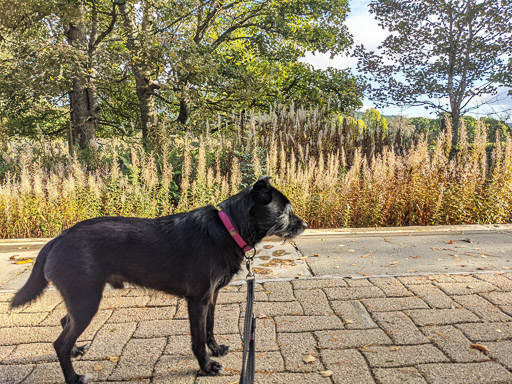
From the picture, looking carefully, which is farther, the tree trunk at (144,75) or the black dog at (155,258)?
the tree trunk at (144,75)

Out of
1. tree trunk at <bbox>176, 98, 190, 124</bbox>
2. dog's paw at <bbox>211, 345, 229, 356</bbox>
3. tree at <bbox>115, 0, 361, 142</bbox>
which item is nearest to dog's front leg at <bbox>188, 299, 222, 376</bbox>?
dog's paw at <bbox>211, 345, 229, 356</bbox>

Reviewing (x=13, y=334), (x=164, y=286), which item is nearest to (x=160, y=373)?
(x=164, y=286)

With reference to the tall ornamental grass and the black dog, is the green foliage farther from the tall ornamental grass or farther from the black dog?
the black dog

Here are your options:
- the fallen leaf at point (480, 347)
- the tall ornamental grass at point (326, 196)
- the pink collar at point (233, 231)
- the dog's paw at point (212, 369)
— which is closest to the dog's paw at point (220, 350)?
the dog's paw at point (212, 369)

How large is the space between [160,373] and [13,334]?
144cm

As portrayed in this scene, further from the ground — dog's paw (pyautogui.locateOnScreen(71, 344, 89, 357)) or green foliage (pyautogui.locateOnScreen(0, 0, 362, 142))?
green foliage (pyautogui.locateOnScreen(0, 0, 362, 142))

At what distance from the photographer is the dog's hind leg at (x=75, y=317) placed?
2445mm

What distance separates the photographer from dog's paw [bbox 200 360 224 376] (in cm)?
263

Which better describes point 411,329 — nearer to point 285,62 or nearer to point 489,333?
point 489,333

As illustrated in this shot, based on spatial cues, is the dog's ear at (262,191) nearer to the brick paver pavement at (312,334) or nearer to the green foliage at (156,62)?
the brick paver pavement at (312,334)

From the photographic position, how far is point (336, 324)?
3.31 meters

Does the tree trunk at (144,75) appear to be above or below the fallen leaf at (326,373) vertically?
above

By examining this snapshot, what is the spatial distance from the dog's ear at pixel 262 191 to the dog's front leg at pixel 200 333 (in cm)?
77

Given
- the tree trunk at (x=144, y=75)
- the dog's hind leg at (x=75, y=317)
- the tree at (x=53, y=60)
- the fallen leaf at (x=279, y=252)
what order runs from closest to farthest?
the dog's hind leg at (x=75, y=317) → the fallen leaf at (x=279, y=252) → the tree trunk at (x=144, y=75) → the tree at (x=53, y=60)
